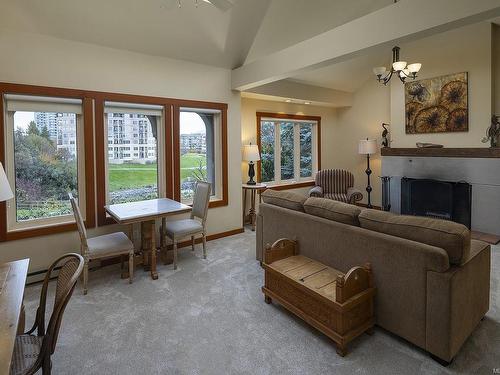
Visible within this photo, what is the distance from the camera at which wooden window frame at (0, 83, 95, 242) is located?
2.99m

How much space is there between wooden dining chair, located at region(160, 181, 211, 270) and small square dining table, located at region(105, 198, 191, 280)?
0.18 metres

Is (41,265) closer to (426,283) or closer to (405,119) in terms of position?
(426,283)

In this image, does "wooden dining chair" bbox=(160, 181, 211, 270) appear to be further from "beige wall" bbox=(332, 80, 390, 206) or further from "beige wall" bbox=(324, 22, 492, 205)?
"beige wall" bbox=(332, 80, 390, 206)

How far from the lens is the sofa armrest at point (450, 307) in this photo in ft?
5.90

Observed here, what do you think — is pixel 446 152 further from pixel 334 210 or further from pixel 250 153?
pixel 334 210

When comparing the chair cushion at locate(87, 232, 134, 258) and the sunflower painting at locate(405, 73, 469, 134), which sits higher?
the sunflower painting at locate(405, 73, 469, 134)

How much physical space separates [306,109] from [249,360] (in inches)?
213

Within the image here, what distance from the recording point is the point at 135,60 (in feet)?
12.3

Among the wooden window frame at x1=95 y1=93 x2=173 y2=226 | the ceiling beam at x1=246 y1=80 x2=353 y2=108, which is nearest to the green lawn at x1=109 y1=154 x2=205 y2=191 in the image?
the wooden window frame at x1=95 y1=93 x2=173 y2=226

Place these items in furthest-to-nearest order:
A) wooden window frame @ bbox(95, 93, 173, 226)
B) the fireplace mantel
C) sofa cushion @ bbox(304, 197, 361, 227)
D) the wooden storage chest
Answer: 1. the fireplace mantel
2. wooden window frame @ bbox(95, 93, 173, 226)
3. sofa cushion @ bbox(304, 197, 361, 227)
4. the wooden storage chest

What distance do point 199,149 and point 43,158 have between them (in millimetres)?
2025

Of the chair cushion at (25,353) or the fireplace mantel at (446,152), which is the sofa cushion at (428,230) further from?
the fireplace mantel at (446,152)

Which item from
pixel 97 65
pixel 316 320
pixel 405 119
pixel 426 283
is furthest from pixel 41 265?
pixel 405 119

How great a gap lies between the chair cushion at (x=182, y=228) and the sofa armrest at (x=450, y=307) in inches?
100
